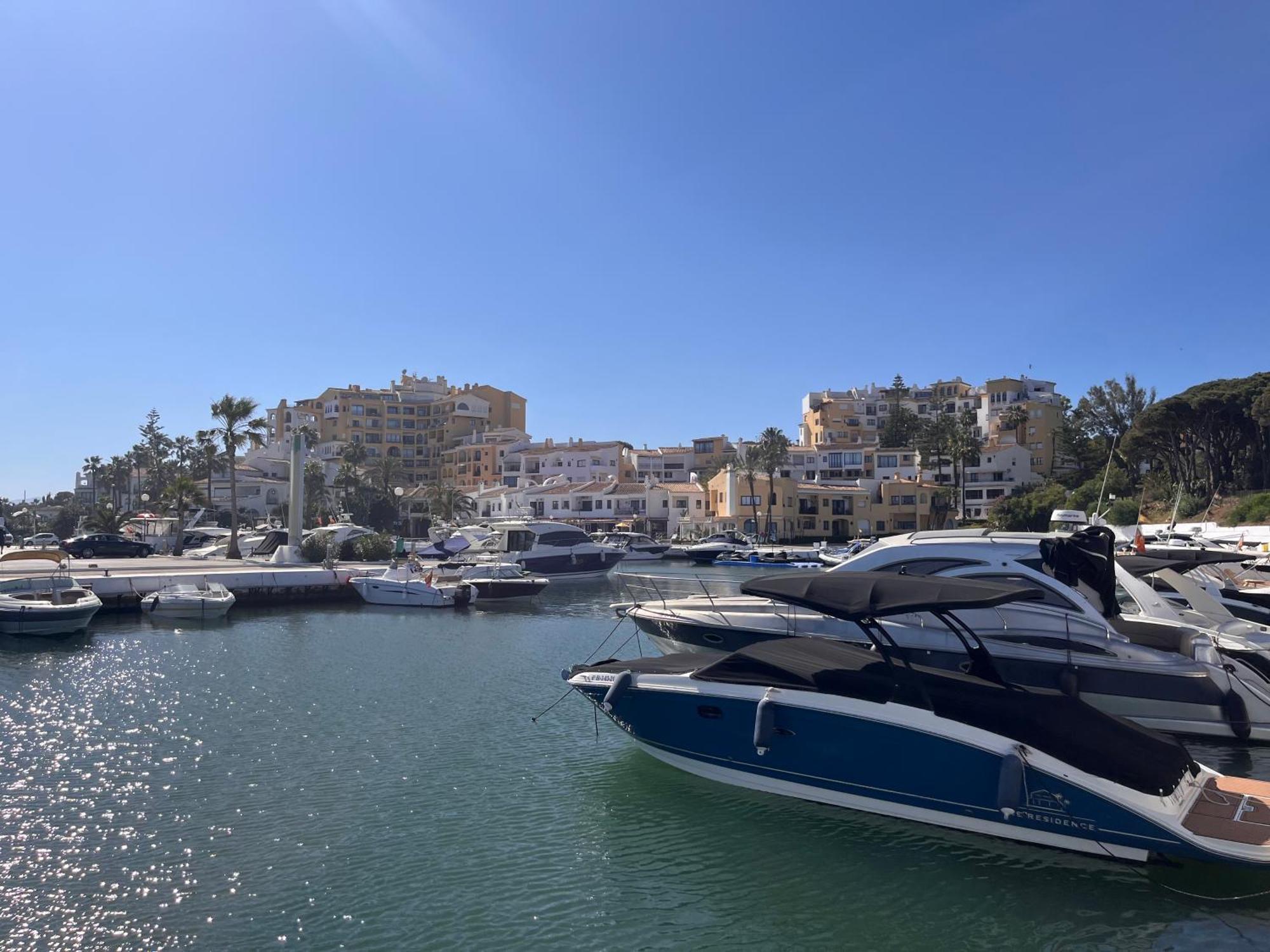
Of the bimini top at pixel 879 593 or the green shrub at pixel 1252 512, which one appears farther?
the green shrub at pixel 1252 512

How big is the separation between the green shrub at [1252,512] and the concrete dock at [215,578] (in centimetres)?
4668

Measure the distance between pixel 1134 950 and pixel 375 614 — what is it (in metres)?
30.9

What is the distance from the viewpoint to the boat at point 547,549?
165ft

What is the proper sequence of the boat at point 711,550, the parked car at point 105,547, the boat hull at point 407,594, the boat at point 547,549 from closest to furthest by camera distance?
1. the boat hull at point 407,594
2. the boat at point 547,549
3. the parked car at point 105,547
4. the boat at point 711,550

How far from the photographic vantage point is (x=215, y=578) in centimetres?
3725

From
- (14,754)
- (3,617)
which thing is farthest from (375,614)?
(14,754)

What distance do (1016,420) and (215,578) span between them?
80.8 m

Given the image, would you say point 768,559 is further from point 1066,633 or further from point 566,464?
point 1066,633

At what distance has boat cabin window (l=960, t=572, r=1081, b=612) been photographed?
547 inches

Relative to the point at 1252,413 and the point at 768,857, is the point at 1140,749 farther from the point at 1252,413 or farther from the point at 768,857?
the point at 1252,413

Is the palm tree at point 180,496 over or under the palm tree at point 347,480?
under

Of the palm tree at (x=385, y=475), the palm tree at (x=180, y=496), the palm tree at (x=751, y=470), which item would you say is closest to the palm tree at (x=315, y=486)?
the palm tree at (x=385, y=475)

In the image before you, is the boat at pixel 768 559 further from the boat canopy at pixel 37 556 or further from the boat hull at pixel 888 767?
the boat hull at pixel 888 767

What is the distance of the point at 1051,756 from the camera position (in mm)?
9406
